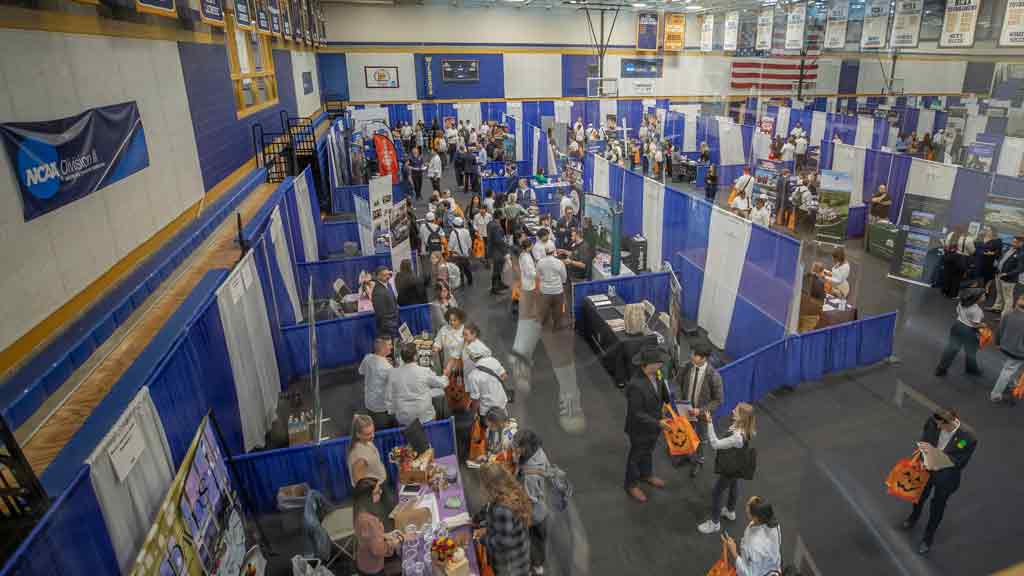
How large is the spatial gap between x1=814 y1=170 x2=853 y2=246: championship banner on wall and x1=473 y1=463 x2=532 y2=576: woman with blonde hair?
37.6ft

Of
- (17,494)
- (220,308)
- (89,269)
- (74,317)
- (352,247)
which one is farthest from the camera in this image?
(352,247)

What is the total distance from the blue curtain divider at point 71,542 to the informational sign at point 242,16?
423 inches

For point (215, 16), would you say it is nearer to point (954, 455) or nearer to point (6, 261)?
point (6, 261)

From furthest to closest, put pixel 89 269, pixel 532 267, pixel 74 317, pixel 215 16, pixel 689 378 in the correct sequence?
pixel 215 16
pixel 532 267
pixel 689 378
pixel 89 269
pixel 74 317

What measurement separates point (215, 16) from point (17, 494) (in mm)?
9093

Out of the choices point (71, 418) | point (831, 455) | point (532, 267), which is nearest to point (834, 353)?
point (831, 455)

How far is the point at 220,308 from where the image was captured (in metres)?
5.38

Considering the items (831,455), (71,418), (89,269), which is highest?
(89,269)

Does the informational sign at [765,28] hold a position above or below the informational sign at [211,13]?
above

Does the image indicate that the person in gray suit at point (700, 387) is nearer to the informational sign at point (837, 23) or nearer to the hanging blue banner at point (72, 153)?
the hanging blue banner at point (72, 153)

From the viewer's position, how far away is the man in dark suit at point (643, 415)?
517 centimetres

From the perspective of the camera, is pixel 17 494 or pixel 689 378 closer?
pixel 17 494

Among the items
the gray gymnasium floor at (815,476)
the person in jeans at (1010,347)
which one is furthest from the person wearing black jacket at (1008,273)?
the person in jeans at (1010,347)

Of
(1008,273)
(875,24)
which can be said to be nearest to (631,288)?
(1008,273)
